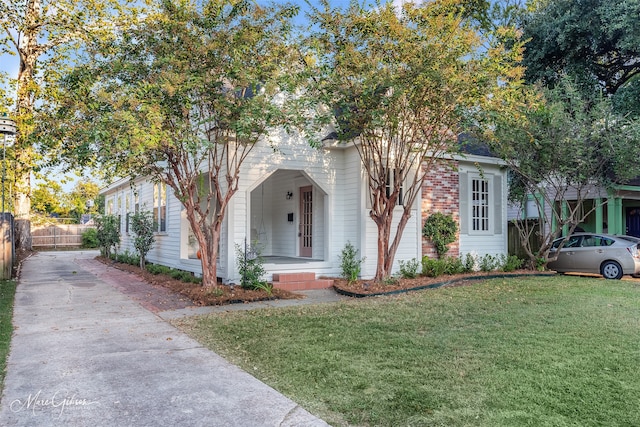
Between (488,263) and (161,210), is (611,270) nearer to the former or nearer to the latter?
(488,263)

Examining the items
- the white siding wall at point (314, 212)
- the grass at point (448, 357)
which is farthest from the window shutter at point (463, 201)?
the grass at point (448, 357)

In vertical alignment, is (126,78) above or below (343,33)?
below

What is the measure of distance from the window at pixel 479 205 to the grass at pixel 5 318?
10.6m

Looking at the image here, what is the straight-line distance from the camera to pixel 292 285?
32.6 ft

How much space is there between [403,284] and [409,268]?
1.24 meters

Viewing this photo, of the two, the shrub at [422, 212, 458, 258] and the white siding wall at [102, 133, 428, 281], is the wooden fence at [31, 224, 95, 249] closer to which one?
the white siding wall at [102, 133, 428, 281]

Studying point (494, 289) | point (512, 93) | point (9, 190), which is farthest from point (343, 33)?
point (9, 190)

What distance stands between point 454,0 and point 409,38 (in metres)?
1.38

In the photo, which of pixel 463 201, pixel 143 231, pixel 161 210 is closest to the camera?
pixel 463 201

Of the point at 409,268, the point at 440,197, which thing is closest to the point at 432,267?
the point at 409,268

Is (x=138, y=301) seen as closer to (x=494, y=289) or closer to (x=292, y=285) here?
(x=292, y=285)

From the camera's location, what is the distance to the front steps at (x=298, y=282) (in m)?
9.91

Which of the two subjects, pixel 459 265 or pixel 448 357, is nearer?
pixel 448 357

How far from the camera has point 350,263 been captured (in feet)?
34.6
